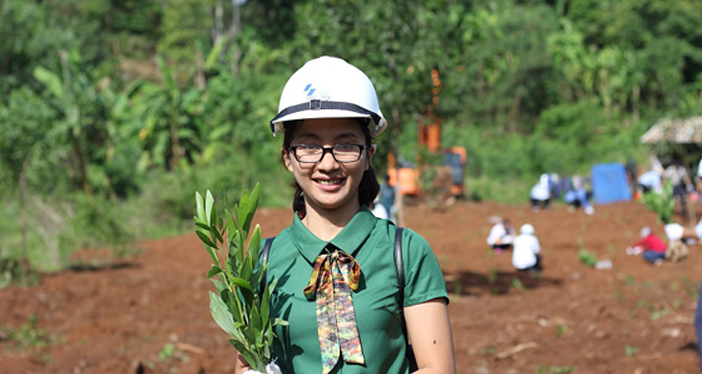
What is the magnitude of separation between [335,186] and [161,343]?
248 inches

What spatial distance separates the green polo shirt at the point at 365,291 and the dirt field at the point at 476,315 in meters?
4.90

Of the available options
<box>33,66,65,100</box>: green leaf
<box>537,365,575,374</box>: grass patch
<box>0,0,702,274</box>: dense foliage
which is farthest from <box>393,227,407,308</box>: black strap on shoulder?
<box>33,66,65,100</box>: green leaf

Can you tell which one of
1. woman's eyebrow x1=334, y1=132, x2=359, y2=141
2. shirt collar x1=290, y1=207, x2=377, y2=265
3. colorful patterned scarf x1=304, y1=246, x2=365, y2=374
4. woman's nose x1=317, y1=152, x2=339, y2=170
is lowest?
colorful patterned scarf x1=304, y1=246, x2=365, y2=374

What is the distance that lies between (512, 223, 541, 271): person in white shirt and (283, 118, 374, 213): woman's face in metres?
10.5

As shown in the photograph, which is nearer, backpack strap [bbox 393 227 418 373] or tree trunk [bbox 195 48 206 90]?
backpack strap [bbox 393 227 418 373]

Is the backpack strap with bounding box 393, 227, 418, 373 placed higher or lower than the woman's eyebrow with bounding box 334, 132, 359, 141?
lower

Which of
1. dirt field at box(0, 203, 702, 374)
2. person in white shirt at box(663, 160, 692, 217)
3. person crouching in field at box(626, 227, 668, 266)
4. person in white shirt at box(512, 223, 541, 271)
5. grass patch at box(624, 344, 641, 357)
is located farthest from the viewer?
person in white shirt at box(663, 160, 692, 217)

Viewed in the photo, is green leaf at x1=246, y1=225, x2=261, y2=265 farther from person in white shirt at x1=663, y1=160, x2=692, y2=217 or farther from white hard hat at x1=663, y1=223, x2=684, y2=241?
person in white shirt at x1=663, y1=160, x2=692, y2=217

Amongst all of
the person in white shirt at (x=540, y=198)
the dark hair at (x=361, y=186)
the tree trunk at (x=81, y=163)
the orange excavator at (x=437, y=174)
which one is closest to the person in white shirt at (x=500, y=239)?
the orange excavator at (x=437, y=174)

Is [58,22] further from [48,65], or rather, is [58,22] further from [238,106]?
[238,106]

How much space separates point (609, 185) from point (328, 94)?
984 inches

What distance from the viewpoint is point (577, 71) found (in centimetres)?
4194

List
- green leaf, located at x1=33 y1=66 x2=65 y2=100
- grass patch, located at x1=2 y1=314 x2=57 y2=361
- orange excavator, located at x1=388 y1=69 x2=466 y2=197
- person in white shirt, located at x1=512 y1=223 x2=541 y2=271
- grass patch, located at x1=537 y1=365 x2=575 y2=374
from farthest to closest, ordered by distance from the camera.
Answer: orange excavator, located at x1=388 y1=69 x2=466 y2=197 → green leaf, located at x1=33 y1=66 x2=65 y2=100 → person in white shirt, located at x1=512 y1=223 x2=541 y2=271 → grass patch, located at x1=2 y1=314 x2=57 y2=361 → grass patch, located at x1=537 y1=365 x2=575 y2=374

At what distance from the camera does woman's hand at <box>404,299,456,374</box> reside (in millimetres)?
2080
